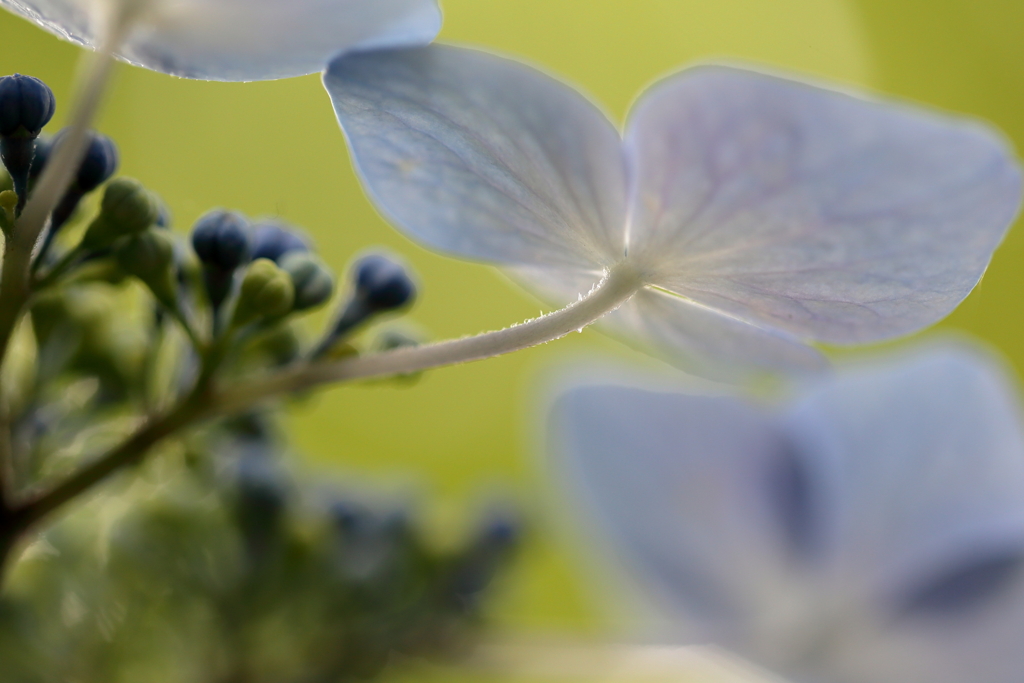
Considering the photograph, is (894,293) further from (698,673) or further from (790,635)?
(698,673)

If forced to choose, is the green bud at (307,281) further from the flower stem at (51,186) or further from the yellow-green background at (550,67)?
the yellow-green background at (550,67)

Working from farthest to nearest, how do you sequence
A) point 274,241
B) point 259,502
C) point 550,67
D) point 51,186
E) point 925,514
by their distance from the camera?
point 550,67
point 925,514
point 259,502
point 274,241
point 51,186

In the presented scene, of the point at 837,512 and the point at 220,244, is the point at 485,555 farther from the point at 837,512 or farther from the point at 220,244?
the point at 220,244

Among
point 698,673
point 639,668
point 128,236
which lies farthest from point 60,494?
point 698,673

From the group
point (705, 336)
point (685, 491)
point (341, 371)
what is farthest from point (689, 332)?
point (685, 491)

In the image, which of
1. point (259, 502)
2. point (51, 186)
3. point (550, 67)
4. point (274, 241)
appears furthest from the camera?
point (550, 67)

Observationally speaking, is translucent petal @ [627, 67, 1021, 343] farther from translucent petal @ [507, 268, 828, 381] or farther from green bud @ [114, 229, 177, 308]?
green bud @ [114, 229, 177, 308]

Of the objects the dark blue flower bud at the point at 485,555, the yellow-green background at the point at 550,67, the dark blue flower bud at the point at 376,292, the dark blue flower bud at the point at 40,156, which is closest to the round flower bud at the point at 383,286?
the dark blue flower bud at the point at 376,292
